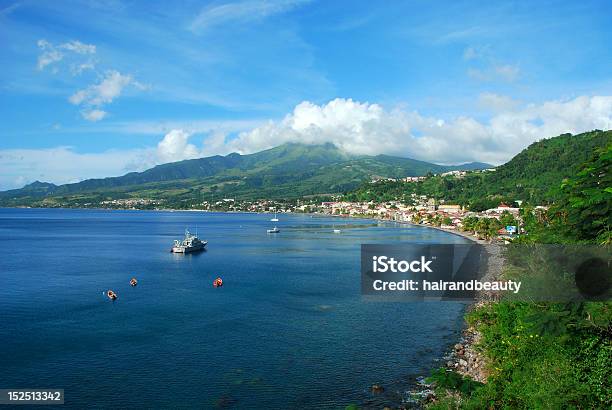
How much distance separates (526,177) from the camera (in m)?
91.2

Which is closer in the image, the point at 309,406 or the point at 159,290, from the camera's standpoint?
the point at 309,406

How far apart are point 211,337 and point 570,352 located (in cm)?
1158

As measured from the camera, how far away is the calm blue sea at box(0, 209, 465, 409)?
12.8 meters

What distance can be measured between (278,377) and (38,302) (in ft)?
46.6

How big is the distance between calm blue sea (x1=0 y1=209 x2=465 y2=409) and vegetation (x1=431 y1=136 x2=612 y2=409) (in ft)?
9.77

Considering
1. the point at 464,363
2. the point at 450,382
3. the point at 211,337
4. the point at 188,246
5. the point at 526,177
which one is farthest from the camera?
the point at 526,177

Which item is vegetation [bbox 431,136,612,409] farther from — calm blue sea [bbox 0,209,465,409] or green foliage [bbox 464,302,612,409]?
calm blue sea [bbox 0,209,465,409]

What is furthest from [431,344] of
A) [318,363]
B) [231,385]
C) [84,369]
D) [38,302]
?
[38,302]

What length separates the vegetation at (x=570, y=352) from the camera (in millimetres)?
8695

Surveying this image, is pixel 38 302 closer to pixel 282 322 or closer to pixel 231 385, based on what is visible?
pixel 282 322

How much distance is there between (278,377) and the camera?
539 inches

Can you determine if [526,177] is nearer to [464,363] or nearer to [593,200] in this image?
[464,363]

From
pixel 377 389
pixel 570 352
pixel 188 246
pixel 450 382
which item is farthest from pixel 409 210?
pixel 450 382

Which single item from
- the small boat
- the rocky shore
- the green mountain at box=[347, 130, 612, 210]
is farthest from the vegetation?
the green mountain at box=[347, 130, 612, 210]
